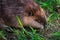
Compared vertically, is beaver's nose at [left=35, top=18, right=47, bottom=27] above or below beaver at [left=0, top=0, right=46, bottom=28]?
below

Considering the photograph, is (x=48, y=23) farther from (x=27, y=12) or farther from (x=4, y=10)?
(x=4, y=10)

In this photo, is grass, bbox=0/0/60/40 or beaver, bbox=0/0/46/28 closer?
grass, bbox=0/0/60/40

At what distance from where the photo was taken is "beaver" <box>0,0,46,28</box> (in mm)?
4250

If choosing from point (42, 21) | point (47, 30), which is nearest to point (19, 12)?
point (42, 21)

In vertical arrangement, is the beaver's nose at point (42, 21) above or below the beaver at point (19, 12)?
below

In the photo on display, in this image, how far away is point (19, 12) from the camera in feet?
14.0

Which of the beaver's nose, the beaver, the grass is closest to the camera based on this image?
the grass

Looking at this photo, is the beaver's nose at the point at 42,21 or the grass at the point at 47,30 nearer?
the grass at the point at 47,30

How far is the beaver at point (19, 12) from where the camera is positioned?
425 cm

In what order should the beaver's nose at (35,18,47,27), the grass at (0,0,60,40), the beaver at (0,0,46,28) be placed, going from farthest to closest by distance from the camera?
the beaver's nose at (35,18,47,27)
the beaver at (0,0,46,28)
the grass at (0,0,60,40)

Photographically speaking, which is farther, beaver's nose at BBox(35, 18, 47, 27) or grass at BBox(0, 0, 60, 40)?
beaver's nose at BBox(35, 18, 47, 27)

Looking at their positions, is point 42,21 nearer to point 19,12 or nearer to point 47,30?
point 47,30

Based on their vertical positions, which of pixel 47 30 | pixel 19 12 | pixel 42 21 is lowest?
pixel 47 30

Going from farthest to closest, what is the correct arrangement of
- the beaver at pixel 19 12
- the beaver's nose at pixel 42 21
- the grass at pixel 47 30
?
the beaver's nose at pixel 42 21 < the beaver at pixel 19 12 < the grass at pixel 47 30
